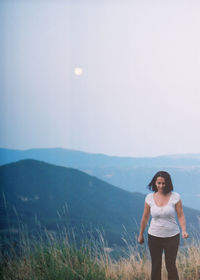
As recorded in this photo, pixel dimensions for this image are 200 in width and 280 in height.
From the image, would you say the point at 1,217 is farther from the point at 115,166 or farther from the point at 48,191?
the point at 115,166

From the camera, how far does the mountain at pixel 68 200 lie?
18.6 ft

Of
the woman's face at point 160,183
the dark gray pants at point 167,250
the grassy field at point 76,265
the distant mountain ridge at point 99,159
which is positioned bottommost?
the grassy field at point 76,265

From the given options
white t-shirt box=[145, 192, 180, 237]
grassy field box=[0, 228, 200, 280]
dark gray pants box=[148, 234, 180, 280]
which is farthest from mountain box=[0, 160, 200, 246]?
white t-shirt box=[145, 192, 180, 237]

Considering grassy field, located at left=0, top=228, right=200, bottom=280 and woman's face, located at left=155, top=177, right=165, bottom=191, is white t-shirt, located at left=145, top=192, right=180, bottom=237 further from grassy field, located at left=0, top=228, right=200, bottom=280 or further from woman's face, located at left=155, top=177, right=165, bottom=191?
grassy field, located at left=0, top=228, right=200, bottom=280

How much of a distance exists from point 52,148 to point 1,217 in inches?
55.2

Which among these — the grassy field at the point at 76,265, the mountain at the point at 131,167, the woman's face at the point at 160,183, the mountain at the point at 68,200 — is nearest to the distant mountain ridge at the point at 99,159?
the mountain at the point at 131,167

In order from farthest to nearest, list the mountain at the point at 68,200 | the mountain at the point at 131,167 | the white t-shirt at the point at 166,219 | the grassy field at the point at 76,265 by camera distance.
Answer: the mountain at the point at 131,167 → the mountain at the point at 68,200 → the grassy field at the point at 76,265 → the white t-shirt at the point at 166,219

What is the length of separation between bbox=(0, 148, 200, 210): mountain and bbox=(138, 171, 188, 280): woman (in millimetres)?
3251

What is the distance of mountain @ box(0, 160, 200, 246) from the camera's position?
18.6 ft

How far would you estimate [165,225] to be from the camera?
237 cm

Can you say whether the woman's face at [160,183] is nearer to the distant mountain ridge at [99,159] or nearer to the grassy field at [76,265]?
the grassy field at [76,265]

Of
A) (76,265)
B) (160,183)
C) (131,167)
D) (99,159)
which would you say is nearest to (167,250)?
(160,183)

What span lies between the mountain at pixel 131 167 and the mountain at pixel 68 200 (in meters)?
0.20

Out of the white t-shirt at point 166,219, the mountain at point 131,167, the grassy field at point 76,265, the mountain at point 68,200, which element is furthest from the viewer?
the mountain at point 131,167
